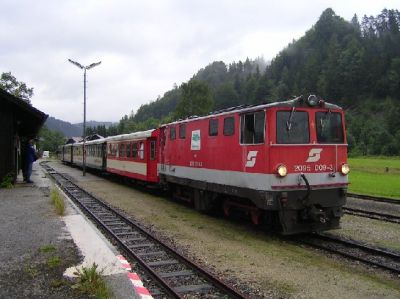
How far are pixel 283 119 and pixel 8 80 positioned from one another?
5323cm

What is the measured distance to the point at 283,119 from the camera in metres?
10.1

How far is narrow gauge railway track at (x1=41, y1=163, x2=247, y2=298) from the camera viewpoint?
684 centimetres

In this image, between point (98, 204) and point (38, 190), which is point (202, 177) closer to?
point (98, 204)

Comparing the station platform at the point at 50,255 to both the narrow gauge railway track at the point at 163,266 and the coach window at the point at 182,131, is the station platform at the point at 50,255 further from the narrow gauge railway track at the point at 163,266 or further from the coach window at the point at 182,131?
the coach window at the point at 182,131

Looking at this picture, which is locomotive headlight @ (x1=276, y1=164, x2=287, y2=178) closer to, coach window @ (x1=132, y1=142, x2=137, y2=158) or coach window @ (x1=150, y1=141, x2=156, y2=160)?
coach window @ (x1=150, y1=141, x2=156, y2=160)

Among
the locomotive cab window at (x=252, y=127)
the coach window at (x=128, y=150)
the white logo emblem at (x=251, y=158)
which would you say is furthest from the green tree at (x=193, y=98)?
the white logo emblem at (x=251, y=158)

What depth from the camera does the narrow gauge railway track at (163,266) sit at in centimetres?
684

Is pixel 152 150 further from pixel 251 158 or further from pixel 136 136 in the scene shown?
pixel 251 158

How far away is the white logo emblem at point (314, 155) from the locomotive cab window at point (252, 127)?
115 cm

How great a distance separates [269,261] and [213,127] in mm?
4800

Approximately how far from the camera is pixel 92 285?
620 cm

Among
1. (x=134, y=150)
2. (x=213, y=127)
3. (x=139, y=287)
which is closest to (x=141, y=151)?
(x=134, y=150)

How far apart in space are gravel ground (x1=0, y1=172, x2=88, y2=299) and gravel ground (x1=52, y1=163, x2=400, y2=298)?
2.51 meters

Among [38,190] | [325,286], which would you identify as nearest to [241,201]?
[325,286]
